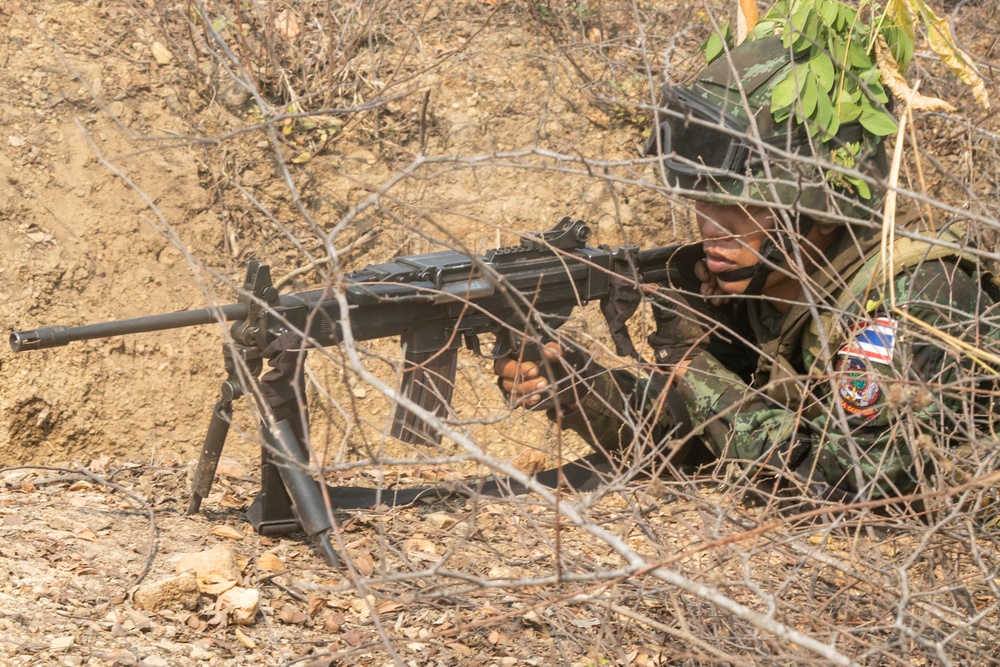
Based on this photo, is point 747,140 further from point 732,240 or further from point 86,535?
point 86,535

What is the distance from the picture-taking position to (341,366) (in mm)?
2439

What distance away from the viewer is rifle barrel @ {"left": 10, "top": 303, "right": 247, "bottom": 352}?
2.84 m

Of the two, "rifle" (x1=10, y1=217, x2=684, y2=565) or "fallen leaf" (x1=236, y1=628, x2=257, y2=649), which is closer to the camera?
"fallen leaf" (x1=236, y1=628, x2=257, y2=649)

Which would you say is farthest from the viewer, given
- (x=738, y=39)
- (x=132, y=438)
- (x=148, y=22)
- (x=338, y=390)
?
(x=148, y=22)

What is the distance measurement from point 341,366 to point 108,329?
0.87 meters

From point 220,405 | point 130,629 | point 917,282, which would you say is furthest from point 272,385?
point 917,282

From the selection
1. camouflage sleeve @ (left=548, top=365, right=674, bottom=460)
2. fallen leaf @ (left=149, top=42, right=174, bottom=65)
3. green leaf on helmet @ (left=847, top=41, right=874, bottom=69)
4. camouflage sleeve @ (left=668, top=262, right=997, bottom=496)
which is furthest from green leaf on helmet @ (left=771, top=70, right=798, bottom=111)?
fallen leaf @ (left=149, top=42, right=174, bottom=65)

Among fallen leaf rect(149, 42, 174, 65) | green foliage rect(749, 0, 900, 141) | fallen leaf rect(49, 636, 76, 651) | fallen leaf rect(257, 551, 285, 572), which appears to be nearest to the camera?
fallen leaf rect(49, 636, 76, 651)

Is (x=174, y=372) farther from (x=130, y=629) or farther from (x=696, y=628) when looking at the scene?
(x=696, y=628)

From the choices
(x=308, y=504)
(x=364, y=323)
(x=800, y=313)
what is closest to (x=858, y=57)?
(x=800, y=313)

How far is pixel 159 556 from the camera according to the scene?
3080 millimetres

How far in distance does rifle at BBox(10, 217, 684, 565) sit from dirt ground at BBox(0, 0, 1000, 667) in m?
0.17

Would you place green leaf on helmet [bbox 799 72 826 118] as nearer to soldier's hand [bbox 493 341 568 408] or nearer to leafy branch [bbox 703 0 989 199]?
leafy branch [bbox 703 0 989 199]

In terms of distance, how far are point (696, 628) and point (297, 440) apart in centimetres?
137
